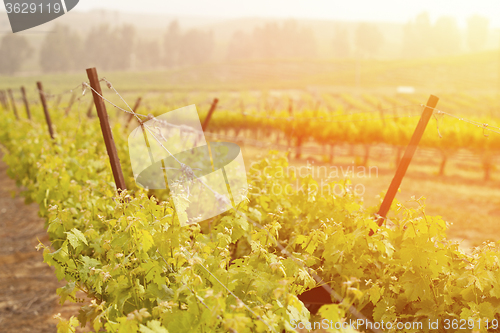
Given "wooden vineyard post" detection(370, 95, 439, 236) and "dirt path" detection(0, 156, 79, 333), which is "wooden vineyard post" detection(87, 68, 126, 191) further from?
"dirt path" detection(0, 156, 79, 333)

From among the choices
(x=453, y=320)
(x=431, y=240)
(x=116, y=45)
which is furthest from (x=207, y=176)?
(x=116, y=45)

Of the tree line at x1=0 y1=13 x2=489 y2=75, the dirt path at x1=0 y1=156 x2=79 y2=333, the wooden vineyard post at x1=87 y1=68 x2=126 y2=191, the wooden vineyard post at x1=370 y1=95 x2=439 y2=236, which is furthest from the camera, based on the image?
the tree line at x1=0 y1=13 x2=489 y2=75

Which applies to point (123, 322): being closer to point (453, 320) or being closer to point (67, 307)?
point (453, 320)

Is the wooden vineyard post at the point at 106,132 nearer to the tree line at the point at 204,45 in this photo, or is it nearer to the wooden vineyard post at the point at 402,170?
the wooden vineyard post at the point at 402,170

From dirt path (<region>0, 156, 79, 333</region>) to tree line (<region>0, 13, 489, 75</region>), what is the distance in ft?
342

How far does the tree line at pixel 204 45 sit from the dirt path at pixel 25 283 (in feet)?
342

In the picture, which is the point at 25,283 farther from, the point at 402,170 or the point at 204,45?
the point at 204,45

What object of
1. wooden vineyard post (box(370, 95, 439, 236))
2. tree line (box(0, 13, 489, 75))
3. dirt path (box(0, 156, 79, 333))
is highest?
tree line (box(0, 13, 489, 75))

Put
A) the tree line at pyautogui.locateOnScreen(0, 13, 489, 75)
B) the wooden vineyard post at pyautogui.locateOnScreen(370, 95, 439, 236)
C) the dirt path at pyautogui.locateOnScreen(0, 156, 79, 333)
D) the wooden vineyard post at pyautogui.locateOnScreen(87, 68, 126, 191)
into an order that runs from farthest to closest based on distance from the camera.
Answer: the tree line at pyautogui.locateOnScreen(0, 13, 489, 75) → the dirt path at pyautogui.locateOnScreen(0, 156, 79, 333) → the wooden vineyard post at pyautogui.locateOnScreen(87, 68, 126, 191) → the wooden vineyard post at pyautogui.locateOnScreen(370, 95, 439, 236)

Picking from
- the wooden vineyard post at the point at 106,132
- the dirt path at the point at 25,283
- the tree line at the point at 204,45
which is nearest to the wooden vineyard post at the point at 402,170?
the wooden vineyard post at the point at 106,132

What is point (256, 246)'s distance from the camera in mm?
2193

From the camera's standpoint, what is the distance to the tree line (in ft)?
342

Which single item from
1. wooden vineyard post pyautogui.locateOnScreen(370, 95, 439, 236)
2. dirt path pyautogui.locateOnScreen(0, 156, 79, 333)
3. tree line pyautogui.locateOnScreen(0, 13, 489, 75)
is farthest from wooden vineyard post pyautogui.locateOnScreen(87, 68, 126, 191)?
tree line pyautogui.locateOnScreen(0, 13, 489, 75)

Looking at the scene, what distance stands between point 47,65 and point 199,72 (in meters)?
44.1
